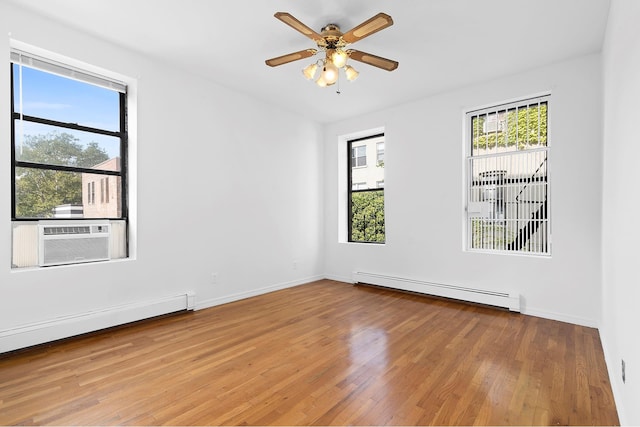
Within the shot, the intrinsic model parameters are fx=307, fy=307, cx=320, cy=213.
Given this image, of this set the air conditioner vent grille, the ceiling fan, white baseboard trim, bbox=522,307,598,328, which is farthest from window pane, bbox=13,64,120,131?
white baseboard trim, bbox=522,307,598,328

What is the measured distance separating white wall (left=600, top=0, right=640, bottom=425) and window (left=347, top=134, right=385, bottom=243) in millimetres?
3399

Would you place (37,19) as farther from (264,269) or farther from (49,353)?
(264,269)

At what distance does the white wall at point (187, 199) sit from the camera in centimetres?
280

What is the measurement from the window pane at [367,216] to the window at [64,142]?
3769 mm

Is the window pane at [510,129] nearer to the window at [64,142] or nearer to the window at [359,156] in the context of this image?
the window at [359,156]

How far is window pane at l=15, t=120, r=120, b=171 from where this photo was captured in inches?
114

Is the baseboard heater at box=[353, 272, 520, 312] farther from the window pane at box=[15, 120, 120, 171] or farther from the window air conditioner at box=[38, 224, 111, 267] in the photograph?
the window pane at box=[15, 120, 120, 171]

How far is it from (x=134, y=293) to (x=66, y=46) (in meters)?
2.57

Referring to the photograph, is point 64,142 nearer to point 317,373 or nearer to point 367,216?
point 317,373

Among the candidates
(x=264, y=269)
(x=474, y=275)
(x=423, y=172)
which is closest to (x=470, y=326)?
(x=474, y=275)

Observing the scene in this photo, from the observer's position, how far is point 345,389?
7.02 feet

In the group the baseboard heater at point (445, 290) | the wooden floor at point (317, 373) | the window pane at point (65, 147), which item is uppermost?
the window pane at point (65, 147)

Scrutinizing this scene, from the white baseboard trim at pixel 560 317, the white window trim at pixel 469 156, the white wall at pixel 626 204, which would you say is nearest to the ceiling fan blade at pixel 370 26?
the white wall at pixel 626 204

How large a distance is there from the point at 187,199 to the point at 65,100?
1544mm
